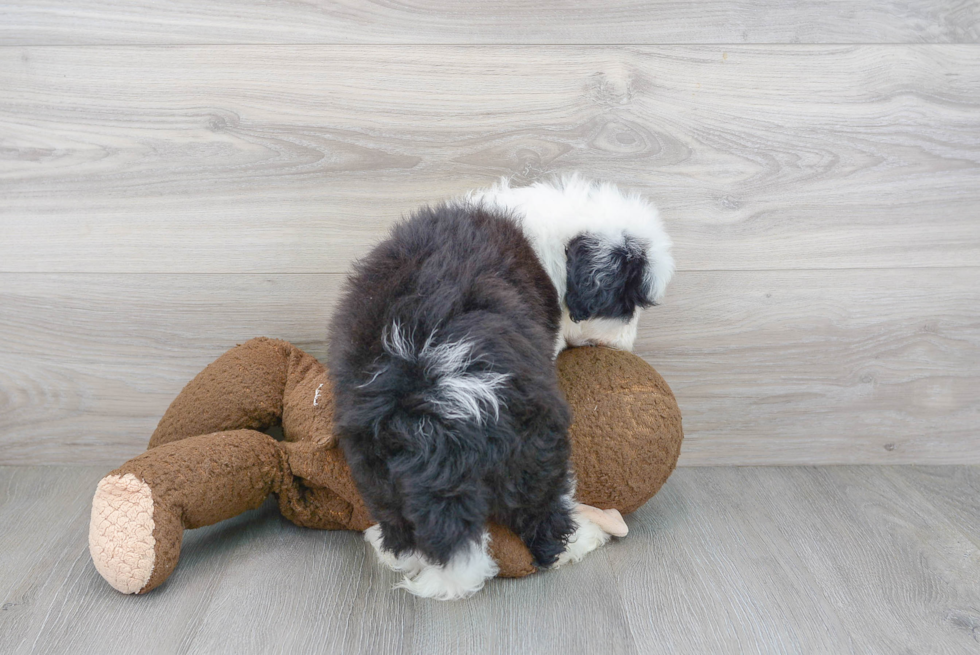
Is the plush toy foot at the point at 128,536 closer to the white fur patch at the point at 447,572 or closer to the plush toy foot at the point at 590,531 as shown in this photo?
the white fur patch at the point at 447,572

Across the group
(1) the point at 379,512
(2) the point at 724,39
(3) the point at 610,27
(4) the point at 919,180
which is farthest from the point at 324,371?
(4) the point at 919,180

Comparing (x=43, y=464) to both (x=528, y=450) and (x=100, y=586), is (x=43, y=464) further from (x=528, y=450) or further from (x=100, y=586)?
(x=528, y=450)

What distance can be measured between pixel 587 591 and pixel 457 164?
0.68 meters

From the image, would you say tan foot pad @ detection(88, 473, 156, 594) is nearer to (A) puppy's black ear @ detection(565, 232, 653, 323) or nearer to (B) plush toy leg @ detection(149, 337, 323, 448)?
(B) plush toy leg @ detection(149, 337, 323, 448)

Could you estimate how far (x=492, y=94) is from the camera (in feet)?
3.75

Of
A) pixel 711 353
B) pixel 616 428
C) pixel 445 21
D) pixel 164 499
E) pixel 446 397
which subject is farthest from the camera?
pixel 711 353

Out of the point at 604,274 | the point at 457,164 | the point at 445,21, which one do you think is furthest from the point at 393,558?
the point at 445,21

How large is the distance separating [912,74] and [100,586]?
4.70ft

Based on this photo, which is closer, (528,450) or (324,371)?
(528,450)

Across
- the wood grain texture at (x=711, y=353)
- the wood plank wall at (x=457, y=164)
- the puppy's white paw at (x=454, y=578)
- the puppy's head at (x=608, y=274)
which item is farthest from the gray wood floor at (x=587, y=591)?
the puppy's head at (x=608, y=274)

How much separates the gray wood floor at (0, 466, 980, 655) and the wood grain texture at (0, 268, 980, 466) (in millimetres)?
140

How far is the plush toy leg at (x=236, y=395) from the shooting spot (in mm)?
1068

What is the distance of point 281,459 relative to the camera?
40.3 inches

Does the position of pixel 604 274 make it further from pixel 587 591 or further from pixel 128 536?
pixel 128 536
